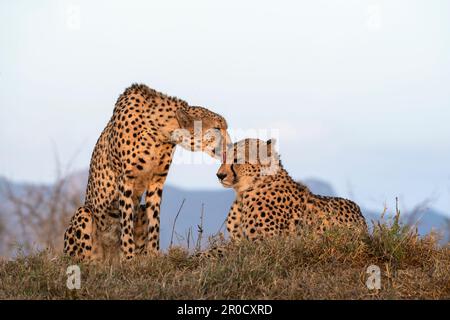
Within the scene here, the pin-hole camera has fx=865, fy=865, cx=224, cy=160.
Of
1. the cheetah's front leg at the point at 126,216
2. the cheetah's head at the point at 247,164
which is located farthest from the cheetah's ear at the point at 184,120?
the cheetah's front leg at the point at 126,216

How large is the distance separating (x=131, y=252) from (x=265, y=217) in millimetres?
1103

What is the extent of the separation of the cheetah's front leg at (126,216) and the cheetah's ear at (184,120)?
634 millimetres

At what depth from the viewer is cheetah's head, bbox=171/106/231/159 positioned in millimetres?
6730

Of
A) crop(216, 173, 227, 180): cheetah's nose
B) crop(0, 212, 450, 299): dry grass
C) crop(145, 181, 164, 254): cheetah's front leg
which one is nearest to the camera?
crop(0, 212, 450, 299): dry grass

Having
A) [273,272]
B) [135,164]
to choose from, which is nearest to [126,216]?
[135,164]

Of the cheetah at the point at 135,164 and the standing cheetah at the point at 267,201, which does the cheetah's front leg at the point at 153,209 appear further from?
the standing cheetah at the point at 267,201

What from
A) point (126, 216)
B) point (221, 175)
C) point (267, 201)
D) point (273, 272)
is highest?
point (221, 175)

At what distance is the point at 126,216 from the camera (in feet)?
22.5

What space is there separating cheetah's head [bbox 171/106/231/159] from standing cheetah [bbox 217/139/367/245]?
117 millimetres

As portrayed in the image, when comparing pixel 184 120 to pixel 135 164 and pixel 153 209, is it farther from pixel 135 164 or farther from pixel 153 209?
pixel 153 209

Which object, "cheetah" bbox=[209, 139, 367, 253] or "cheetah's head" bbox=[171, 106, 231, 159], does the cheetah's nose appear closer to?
"cheetah" bbox=[209, 139, 367, 253]

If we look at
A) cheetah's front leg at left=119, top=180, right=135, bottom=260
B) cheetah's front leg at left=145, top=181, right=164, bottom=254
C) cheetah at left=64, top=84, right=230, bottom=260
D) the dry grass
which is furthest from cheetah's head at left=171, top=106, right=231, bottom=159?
the dry grass

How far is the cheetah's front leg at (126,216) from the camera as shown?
682 centimetres

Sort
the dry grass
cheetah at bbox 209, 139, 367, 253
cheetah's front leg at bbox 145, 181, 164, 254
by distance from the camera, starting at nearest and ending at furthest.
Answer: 1. the dry grass
2. cheetah at bbox 209, 139, 367, 253
3. cheetah's front leg at bbox 145, 181, 164, 254
